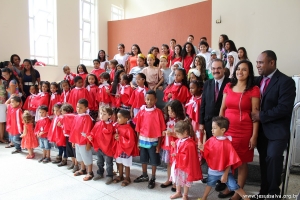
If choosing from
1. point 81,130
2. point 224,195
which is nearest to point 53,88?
point 81,130

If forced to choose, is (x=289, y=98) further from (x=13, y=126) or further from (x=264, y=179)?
(x=13, y=126)

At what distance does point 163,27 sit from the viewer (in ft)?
32.6

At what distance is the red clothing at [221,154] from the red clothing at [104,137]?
1.35 meters

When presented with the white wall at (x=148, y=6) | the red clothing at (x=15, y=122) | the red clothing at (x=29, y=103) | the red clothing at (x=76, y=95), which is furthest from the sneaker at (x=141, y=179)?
the white wall at (x=148, y=6)

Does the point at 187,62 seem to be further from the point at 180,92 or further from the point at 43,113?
the point at 43,113

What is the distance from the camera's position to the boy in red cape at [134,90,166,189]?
3.14 metres

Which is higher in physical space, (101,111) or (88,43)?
(88,43)

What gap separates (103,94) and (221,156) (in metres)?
2.83

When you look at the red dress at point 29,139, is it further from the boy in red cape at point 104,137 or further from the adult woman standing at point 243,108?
the adult woman standing at point 243,108

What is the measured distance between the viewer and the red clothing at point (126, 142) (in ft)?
10.5

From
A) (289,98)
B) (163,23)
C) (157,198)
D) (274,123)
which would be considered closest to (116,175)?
(157,198)

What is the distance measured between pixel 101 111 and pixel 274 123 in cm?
210

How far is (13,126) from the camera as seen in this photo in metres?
4.79

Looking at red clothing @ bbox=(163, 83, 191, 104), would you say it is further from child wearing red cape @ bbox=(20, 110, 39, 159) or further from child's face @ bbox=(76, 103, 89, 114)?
child wearing red cape @ bbox=(20, 110, 39, 159)
